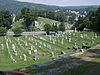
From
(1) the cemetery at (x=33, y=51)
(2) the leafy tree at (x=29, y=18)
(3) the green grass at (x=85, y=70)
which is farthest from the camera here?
(2) the leafy tree at (x=29, y=18)

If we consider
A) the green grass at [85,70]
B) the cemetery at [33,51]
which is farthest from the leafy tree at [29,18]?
the green grass at [85,70]

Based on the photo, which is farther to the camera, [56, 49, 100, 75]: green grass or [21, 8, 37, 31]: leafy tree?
[21, 8, 37, 31]: leafy tree

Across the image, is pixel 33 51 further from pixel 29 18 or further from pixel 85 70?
pixel 29 18

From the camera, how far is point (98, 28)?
277ft

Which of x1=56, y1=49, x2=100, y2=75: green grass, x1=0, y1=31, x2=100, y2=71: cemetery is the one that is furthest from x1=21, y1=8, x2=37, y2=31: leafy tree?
x1=56, y1=49, x2=100, y2=75: green grass

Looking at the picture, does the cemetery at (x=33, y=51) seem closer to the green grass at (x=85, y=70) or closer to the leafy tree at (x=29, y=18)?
the green grass at (x=85, y=70)

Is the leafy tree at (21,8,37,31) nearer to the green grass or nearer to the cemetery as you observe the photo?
the cemetery

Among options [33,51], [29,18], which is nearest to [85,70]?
[33,51]

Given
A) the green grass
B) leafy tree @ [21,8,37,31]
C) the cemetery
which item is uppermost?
the green grass

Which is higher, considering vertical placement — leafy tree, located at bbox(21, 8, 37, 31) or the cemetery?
the cemetery

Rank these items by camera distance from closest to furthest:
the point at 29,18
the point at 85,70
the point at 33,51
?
1. the point at 85,70
2. the point at 33,51
3. the point at 29,18

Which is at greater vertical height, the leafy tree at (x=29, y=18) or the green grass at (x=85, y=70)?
the green grass at (x=85, y=70)

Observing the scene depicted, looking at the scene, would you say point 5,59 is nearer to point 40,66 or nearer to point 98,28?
point 40,66

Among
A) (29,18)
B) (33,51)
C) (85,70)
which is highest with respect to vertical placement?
(85,70)
